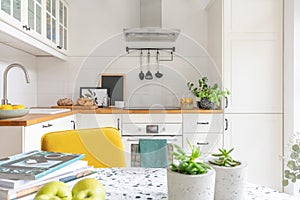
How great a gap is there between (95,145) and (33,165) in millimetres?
662

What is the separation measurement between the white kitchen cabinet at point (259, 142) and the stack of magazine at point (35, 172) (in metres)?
2.54

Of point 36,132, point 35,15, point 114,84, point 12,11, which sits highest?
point 35,15

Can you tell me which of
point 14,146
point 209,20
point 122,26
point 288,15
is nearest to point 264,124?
point 288,15

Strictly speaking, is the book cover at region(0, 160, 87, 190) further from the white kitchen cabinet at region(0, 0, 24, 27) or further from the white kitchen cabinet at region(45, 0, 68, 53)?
the white kitchen cabinet at region(45, 0, 68, 53)

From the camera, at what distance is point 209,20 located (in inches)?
147

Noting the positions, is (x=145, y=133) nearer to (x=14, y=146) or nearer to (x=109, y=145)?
(x=14, y=146)

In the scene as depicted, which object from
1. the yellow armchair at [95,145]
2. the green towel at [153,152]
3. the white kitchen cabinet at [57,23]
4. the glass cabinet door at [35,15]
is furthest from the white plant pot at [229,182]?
the white kitchen cabinet at [57,23]

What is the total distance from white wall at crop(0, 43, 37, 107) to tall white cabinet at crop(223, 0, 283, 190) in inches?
83.4

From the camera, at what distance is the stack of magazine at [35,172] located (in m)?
0.68

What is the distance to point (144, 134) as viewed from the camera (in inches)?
127

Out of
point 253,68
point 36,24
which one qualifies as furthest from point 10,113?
point 253,68

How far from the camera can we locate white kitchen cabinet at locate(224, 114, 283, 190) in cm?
317

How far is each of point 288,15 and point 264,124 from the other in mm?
1140

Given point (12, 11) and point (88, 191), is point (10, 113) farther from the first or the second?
point (88, 191)
